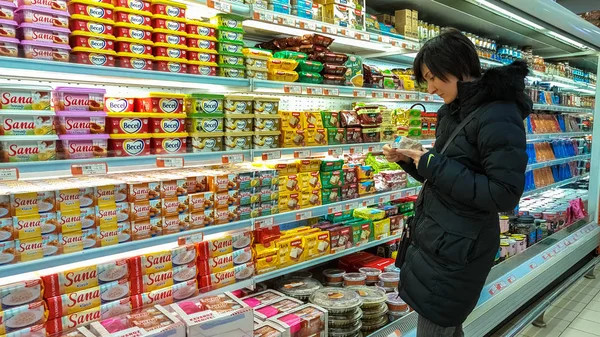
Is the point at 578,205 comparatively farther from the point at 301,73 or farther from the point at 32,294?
the point at 32,294

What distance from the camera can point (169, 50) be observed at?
2045mm

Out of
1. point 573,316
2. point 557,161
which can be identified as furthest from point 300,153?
point 557,161

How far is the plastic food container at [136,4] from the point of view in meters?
1.93

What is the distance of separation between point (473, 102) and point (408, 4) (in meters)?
2.14

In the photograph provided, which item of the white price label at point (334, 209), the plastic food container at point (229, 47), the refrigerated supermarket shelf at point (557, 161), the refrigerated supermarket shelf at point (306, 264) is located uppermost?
the plastic food container at point (229, 47)

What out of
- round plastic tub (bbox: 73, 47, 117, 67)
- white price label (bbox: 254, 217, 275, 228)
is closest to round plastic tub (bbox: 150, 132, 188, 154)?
round plastic tub (bbox: 73, 47, 117, 67)

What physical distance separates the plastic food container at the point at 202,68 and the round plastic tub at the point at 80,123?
499 millimetres

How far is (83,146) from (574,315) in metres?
4.38

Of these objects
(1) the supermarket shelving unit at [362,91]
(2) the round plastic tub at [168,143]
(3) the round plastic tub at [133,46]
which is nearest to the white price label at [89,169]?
(1) the supermarket shelving unit at [362,91]

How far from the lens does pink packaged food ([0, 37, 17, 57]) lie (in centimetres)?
157

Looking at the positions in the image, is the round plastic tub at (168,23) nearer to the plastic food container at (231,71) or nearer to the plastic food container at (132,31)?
the plastic food container at (132,31)

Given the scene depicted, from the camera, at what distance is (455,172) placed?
1.62 metres

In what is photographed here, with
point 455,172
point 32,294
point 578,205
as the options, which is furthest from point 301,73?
point 578,205

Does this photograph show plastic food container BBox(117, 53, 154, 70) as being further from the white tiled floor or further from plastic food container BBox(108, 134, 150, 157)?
the white tiled floor
